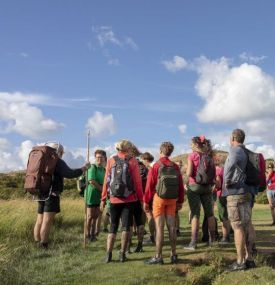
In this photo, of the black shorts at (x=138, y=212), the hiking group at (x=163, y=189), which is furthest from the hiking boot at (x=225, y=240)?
the black shorts at (x=138, y=212)

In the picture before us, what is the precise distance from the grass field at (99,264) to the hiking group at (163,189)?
0.28m

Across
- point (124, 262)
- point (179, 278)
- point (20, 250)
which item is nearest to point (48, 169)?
point (20, 250)

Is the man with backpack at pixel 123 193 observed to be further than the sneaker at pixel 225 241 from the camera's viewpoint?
No

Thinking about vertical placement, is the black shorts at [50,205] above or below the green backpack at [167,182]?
below

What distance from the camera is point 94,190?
435 inches

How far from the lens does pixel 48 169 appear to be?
9.55 meters

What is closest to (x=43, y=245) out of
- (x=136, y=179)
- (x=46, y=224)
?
(x=46, y=224)

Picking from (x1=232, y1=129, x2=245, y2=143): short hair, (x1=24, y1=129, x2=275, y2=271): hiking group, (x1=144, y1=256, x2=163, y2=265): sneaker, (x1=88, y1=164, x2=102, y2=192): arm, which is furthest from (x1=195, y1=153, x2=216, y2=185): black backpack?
(x1=88, y1=164, x2=102, y2=192): arm

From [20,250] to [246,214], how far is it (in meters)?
4.07

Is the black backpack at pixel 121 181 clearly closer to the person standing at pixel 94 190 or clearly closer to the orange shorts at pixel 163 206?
the orange shorts at pixel 163 206

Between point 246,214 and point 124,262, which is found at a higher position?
point 246,214

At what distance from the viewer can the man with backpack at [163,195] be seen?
8430 millimetres

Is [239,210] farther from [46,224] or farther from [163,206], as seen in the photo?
[46,224]

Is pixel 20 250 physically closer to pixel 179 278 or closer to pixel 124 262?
pixel 124 262
